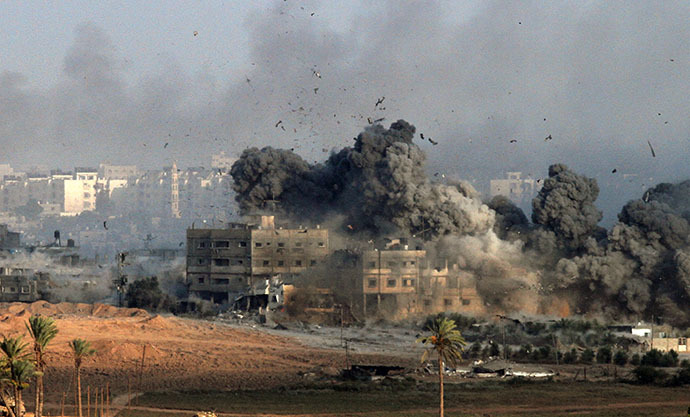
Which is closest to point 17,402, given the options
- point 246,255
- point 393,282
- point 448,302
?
point 393,282

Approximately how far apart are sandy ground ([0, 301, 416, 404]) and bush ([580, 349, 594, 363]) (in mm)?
13889

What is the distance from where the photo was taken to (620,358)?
365 ft

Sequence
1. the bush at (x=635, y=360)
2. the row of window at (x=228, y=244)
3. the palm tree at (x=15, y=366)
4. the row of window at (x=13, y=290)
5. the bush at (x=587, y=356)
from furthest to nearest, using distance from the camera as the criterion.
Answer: the row of window at (x=13, y=290), the row of window at (x=228, y=244), the bush at (x=587, y=356), the bush at (x=635, y=360), the palm tree at (x=15, y=366)

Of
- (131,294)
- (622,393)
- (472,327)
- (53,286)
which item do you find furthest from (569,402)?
(53,286)

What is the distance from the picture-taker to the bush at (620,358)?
111 metres

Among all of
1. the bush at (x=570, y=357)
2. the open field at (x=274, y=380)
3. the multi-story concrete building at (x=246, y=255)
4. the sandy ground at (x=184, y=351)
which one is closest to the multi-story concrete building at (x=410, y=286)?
the open field at (x=274, y=380)

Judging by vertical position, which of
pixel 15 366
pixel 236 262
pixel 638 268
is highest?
pixel 236 262

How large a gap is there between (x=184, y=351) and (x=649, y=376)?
36059 mm

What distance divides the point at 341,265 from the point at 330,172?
17.1 m

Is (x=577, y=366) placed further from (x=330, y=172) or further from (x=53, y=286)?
(x=53, y=286)

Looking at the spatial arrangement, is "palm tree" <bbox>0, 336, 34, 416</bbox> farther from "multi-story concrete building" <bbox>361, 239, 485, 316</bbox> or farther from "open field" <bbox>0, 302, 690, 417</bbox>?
"multi-story concrete building" <bbox>361, 239, 485, 316</bbox>

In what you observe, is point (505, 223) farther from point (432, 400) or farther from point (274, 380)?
point (432, 400)

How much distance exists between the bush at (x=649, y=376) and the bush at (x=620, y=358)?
8142 millimetres

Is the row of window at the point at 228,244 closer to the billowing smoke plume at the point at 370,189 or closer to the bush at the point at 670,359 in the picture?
the billowing smoke plume at the point at 370,189
